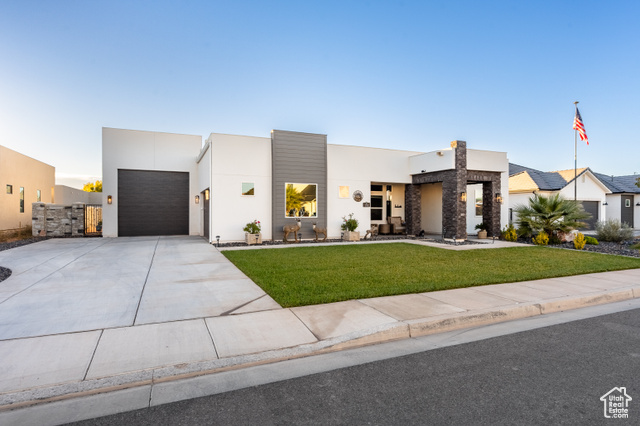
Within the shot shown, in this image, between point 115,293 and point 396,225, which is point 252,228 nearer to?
point 115,293

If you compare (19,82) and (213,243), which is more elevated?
(19,82)

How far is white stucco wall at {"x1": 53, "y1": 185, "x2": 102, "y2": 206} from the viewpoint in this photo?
88.9ft

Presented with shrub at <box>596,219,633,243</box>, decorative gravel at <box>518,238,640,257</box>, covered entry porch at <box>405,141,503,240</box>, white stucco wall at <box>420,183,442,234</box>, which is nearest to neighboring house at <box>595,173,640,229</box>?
shrub at <box>596,219,633,243</box>

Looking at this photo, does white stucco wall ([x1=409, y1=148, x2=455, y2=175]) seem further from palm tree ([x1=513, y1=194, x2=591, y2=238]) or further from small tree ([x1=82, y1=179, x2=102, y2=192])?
small tree ([x1=82, y1=179, x2=102, y2=192])

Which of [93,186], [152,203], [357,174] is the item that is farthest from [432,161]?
[93,186]

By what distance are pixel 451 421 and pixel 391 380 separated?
744 mm

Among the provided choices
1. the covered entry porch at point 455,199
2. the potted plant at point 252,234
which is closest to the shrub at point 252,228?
the potted plant at point 252,234

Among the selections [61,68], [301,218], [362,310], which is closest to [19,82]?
[61,68]

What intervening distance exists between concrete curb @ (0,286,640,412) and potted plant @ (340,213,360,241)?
1082 centimetres

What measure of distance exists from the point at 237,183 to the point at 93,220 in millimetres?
11039

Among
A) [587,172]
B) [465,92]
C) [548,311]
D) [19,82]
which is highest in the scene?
[465,92]

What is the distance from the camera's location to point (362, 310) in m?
5.11

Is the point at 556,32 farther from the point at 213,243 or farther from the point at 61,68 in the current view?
the point at 61,68

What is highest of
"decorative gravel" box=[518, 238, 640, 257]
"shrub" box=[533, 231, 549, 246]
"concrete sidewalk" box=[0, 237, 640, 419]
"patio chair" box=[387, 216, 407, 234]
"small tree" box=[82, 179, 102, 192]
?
"small tree" box=[82, 179, 102, 192]
